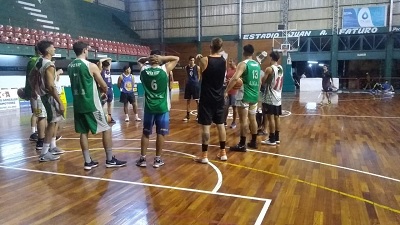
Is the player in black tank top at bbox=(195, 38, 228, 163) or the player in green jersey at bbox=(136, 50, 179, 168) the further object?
the player in black tank top at bbox=(195, 38, 228, 163)

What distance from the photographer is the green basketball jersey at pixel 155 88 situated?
15.2 feet

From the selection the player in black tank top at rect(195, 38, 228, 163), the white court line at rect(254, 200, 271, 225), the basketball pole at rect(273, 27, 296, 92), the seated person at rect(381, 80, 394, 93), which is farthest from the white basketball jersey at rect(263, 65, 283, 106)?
the seated person at rect(381, 80, 394, 93)

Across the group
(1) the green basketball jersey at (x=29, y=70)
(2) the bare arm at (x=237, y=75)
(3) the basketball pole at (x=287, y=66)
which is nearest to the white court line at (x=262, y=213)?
(2) the bare arm at (x=237, y=75)

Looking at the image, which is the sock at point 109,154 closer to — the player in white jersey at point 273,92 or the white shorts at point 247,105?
the white shorts at point 247,105

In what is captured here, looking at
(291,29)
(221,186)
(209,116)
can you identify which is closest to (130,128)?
(209,116)

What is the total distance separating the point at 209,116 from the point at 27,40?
584 inches

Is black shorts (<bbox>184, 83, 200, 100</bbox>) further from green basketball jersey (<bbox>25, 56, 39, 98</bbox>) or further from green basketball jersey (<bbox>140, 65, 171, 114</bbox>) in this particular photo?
green basketball jersey (<bbox>140, 65, 171, 114</bbox>)

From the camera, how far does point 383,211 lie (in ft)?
11.0

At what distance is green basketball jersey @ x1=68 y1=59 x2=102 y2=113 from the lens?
4.54m

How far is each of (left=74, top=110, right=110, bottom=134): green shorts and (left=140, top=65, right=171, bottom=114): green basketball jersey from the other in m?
0.64

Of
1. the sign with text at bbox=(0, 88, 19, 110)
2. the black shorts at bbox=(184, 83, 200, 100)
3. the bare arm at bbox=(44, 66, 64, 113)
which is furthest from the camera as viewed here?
the sign with text at bbox=(0, 88, 19, 110)

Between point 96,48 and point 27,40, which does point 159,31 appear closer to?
point 96,48

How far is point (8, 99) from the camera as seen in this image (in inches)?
543

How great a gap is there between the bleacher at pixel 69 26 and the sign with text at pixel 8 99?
2.85 meters
